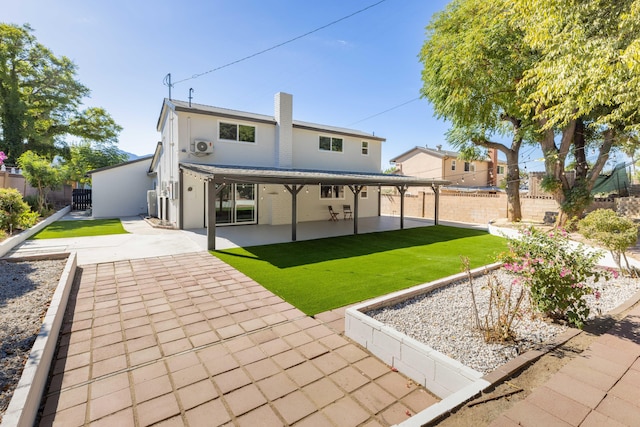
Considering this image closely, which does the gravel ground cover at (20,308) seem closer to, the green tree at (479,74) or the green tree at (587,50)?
the green tree at (587,50)

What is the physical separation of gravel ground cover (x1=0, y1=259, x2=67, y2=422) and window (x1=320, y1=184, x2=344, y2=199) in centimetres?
1077

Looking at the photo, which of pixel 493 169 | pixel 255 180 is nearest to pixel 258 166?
pixel 255 180

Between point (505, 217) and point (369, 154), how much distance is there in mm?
7727

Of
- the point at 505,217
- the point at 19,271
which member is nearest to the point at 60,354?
the point at 19,271

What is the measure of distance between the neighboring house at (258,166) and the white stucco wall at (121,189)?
1.25 m

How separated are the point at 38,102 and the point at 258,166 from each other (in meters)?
21.3

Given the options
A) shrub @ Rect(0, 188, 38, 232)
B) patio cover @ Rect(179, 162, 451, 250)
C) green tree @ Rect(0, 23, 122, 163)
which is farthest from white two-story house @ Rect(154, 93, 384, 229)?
green tree @ Rect(0, 23, 122, 163)

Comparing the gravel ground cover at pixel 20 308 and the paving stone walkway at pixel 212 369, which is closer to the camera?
the paving stone walkway at pixel 212 369

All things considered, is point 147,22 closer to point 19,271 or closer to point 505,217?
point 19,271

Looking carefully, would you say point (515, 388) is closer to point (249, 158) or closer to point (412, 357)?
point (412, 357)

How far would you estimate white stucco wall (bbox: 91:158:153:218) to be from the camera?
52.3 feet

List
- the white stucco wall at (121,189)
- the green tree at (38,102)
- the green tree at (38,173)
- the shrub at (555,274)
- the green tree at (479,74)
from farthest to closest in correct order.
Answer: the green tree at (38,102), the white stucco wall at (121,189), the green tree at (38,173), the green tree at (479,74), the shrub at (555,274)

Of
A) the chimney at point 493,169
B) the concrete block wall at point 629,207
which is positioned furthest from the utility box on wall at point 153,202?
the chimney at point 493,169

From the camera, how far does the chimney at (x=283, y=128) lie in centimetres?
1341
